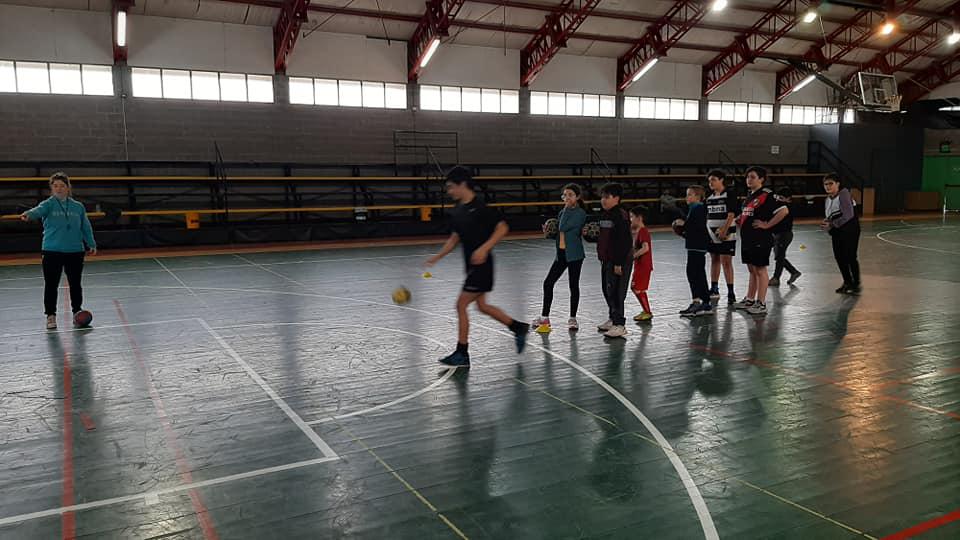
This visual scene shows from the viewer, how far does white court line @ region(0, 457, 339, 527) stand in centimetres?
398

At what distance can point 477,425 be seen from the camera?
551cm

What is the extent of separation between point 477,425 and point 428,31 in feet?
69.7

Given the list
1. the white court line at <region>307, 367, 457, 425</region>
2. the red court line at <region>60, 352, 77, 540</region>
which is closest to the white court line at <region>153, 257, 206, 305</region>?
the red court line at <region>60, 352, 77, 540</region>

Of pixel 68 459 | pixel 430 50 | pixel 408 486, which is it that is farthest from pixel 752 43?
pixel 68 459

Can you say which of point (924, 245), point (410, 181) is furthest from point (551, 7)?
point (924, 245)

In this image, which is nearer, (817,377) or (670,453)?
(670,453)

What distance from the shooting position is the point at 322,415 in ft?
18.9

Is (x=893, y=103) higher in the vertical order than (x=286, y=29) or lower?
lower

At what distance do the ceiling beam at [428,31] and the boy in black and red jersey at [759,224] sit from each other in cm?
1558

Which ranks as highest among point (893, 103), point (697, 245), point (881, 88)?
point (881, 88)

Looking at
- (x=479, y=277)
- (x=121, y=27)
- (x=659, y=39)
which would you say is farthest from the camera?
(x=659, y=39)

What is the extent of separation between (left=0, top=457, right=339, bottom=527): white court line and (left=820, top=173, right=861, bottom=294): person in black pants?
9986mm

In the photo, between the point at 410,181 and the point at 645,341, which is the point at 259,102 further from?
the point at 645,341

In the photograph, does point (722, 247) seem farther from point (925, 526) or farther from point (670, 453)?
point (925, 526)
